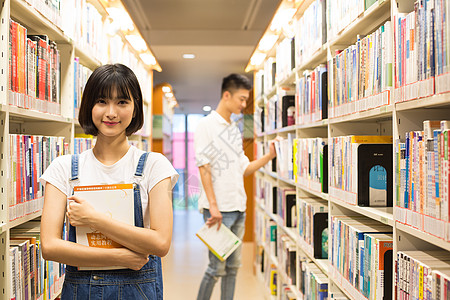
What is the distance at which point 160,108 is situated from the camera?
6973 mm

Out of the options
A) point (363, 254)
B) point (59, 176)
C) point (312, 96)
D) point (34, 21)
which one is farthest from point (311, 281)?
point (34, 21)

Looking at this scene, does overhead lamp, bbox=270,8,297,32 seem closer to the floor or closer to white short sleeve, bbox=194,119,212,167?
white short sleeve, bbox=194,119,212,167

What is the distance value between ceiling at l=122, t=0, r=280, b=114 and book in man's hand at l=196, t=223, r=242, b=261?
2757 millimetres

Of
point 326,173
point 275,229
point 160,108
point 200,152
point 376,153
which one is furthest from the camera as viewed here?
point 160,108

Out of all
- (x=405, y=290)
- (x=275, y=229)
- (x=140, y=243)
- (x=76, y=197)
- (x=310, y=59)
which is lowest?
(x=275, y=229)

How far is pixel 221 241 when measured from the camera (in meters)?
2.91

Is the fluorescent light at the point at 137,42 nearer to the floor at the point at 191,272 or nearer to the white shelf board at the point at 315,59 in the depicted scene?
the white shelf board at the point at 315,59

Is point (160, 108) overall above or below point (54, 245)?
above

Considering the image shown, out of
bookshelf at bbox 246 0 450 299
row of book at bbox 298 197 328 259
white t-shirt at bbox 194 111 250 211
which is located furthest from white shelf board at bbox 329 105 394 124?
white t-shirt at bbox 194 111 250 211

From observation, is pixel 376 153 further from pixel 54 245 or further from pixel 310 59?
pixel 54 245

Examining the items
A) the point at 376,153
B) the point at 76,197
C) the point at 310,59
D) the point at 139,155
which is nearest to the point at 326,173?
the point at 376,153

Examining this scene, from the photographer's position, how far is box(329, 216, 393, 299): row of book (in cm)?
154

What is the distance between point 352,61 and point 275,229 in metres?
2.27

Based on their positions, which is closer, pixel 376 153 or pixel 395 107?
pixel 395 107
